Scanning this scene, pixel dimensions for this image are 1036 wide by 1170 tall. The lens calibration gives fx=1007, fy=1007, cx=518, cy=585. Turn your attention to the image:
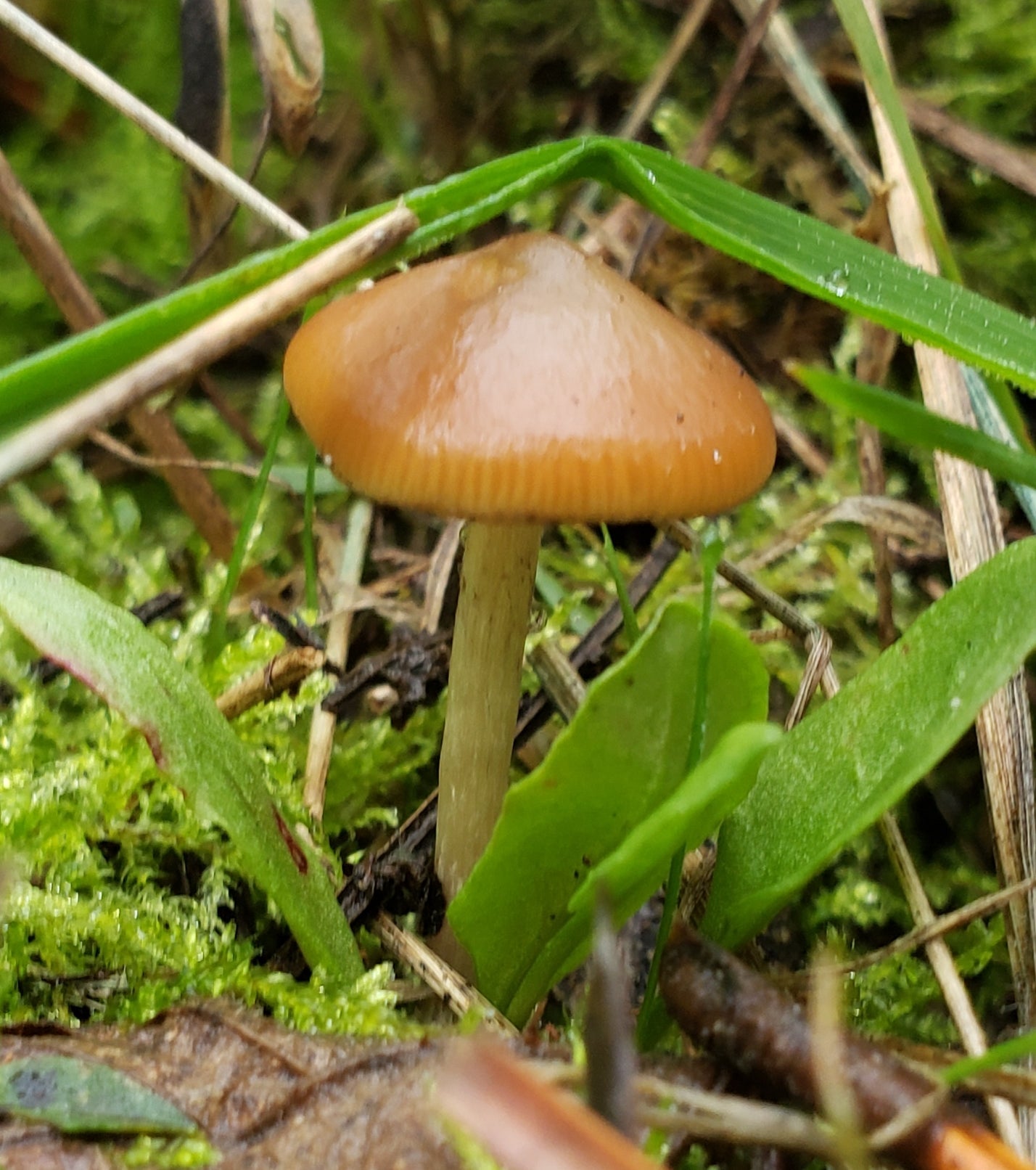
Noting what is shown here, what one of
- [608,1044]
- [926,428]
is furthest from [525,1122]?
[926,428]

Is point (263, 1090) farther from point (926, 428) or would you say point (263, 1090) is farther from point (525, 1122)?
point (926, 428)

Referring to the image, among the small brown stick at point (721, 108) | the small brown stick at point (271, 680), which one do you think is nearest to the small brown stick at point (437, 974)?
the small brown stick at point (271, 680)

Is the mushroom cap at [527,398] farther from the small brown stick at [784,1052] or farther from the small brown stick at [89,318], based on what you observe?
the small brown stick at [89,318]

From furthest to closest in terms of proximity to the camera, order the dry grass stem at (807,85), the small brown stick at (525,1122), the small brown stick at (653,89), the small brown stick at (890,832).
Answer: the small brown stick at (653,89) < the dry grass stem at (807,85) < the small brown stick at (890,832) < the small brown stick at (525,1122)

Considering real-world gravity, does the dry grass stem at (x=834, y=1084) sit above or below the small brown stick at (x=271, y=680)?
below

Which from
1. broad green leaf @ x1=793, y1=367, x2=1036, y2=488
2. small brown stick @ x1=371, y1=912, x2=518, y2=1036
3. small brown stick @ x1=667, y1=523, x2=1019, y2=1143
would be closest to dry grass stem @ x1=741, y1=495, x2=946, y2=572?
small brown stick @ x1=667, y1=523, x2=1019, y2=1143

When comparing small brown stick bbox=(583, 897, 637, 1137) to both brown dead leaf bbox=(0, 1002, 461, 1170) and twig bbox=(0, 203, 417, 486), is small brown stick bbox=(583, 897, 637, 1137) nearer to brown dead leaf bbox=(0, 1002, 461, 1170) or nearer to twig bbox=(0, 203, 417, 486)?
brown dead leaf bbox=(0, 1002, 461, 1170)

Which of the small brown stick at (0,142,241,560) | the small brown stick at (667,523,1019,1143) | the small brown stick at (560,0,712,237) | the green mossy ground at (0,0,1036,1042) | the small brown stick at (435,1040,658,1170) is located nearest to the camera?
the small brown stick at (435,1040,658,1170)
